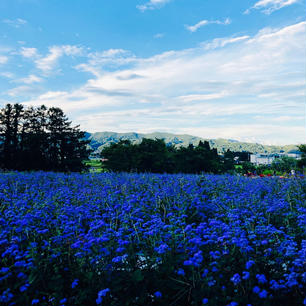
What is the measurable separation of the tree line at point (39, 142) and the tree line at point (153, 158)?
37.8ft

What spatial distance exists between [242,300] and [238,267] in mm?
709

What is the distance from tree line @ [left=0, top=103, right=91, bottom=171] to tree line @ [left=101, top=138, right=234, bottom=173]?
11526 mm

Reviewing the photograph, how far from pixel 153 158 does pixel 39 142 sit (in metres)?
17.4

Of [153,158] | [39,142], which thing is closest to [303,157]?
[153,158]

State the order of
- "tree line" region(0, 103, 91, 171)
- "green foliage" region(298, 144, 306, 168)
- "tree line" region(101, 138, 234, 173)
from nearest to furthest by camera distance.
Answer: "green foliage" region(298, 144, 306, 168)
"tree line" region(101, 138, 234, 173)
"tree line" region(0, 103, 91, 171)

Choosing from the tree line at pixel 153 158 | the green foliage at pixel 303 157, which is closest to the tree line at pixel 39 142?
A: the tree line at pixel 153 158

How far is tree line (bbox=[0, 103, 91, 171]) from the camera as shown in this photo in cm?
3231

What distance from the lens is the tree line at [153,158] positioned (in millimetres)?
22297

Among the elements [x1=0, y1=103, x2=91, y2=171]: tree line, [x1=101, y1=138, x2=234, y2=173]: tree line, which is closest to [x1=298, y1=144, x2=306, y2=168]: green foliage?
[x1=101, y1=138, x2=234, y2=173]: tree line

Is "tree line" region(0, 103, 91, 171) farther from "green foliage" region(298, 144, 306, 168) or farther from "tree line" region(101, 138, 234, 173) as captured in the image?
"green foliage" region(298, 144, 306, 168)

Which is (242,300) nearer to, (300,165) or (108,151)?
(300,165)

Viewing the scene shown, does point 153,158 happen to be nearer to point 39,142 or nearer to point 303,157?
point 303,157

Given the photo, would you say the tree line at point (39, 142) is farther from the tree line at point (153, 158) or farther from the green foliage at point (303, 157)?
the green foliage at point (303, 157)

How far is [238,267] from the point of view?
3412 mm
